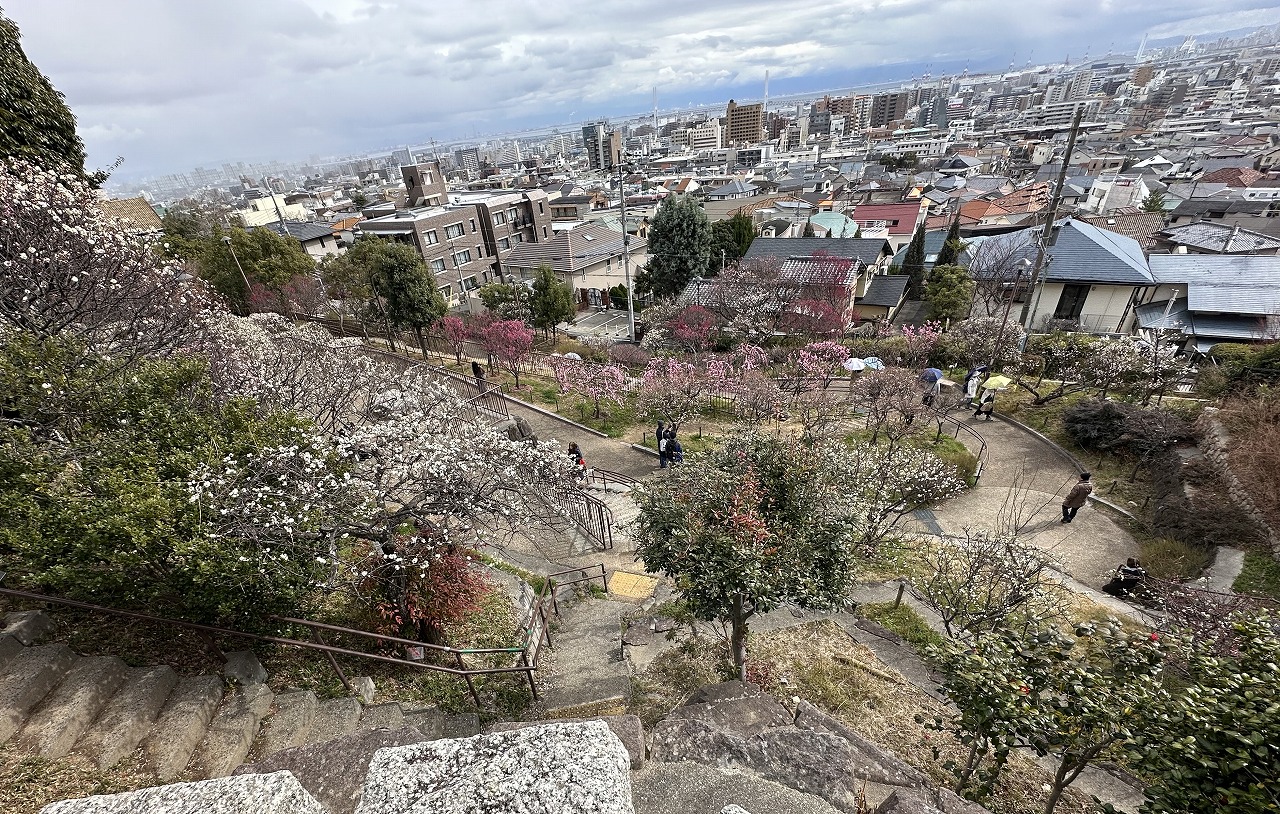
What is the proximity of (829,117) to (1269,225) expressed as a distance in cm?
17408

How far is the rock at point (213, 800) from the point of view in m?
3.61

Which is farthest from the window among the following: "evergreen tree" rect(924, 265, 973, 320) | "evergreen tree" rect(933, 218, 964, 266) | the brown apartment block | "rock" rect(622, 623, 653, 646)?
the brown apartment block

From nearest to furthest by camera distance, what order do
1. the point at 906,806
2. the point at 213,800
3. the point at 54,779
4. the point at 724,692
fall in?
the point at 213,800 < the point at 906,806 < the point at 54,779 < the point at 724,692

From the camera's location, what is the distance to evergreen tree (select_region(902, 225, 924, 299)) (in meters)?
41.7

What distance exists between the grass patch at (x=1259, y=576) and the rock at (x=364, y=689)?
14021 mm

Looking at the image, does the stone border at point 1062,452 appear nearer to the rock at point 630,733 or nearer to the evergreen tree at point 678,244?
the rock at point 630,733

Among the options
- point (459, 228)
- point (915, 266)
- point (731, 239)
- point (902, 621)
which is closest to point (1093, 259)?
point (915, 266)

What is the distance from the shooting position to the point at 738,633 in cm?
654

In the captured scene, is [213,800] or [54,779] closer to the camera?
[213,800]

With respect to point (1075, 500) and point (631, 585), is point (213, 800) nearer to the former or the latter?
point (631, 585)

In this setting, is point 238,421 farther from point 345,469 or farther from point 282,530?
point 282,530

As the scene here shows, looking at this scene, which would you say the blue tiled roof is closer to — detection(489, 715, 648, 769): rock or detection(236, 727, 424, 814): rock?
detection(489, 715, 648, 769): rock

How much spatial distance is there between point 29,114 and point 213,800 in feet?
51.0

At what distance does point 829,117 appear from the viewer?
632ft
